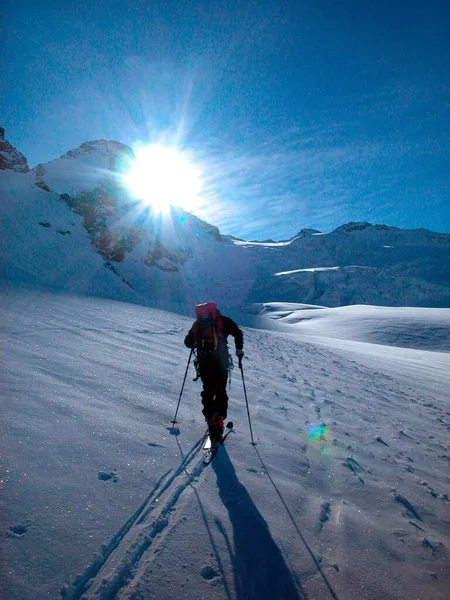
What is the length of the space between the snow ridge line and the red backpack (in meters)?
1.90

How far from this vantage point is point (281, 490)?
3.46 metres

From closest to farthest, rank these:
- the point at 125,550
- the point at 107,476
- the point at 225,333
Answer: the point at 125,550 → the point at 107,476 → the point at 225,333

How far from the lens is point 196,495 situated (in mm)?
3189

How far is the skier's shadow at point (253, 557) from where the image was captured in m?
2.34

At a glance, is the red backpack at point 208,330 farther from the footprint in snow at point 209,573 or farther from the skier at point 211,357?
the footprint in snow at point 209,573

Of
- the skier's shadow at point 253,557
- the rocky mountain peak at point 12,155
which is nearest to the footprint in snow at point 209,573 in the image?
the skier's shadow at point 253,557

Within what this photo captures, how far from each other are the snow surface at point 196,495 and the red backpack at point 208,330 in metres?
1.28

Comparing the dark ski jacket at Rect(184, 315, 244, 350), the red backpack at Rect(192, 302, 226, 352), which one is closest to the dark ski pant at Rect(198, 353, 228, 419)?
the red backpack at Rect(192, 302, 226, 352)

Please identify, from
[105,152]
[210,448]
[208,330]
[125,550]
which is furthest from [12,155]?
[105,152]

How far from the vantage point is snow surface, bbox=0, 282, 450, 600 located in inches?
90.7

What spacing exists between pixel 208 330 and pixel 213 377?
704mm

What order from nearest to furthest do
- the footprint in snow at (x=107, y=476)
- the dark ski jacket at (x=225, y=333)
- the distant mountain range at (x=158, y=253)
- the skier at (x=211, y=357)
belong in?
the footprint in snow at (x=107, y=476), the skier at (x=211, y=357), the dark ski jacket at (x=225, y=333), the distant mountain range at (x=158, y=253)

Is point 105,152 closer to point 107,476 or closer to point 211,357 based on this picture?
point 211,357

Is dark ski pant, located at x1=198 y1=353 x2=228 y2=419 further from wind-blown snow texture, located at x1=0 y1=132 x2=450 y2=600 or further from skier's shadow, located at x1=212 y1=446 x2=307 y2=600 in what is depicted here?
skier's shadow, located at x1=212 y1=446 x2=307 y2=600
